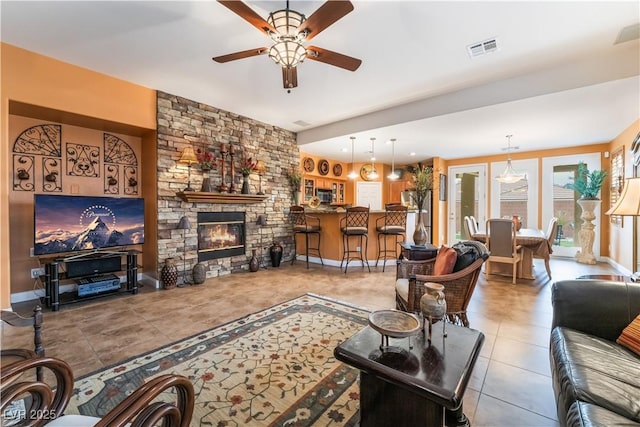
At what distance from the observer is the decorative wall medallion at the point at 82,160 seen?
3801mm

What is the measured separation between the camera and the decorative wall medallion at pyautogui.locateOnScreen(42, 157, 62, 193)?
141 inches

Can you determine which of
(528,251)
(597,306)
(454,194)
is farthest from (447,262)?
(454,194)

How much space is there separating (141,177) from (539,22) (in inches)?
220

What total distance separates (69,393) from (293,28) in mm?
2542

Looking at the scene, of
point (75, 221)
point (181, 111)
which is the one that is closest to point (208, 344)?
point (75, 221)

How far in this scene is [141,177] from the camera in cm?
446

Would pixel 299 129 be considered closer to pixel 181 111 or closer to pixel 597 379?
pixel 181 111

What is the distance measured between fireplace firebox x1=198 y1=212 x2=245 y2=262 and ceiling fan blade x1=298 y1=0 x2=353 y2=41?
3.56 metres

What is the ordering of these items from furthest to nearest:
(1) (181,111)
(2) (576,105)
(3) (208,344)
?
(1) (181,111) → (2) (576,105) → (3) (208,344)

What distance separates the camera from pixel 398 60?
3.17 m

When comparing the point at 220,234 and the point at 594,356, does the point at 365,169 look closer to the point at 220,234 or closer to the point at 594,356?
the point at 220,234

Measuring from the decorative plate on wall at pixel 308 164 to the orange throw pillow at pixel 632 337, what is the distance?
21.4 ft

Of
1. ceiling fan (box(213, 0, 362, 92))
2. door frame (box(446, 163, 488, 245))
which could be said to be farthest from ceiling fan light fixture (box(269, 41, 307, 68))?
door frame (box(446, 163, 488, 245))

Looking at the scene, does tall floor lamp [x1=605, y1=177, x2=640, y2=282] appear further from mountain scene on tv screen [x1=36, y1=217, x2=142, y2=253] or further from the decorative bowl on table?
mountain scene on tv screen [x1=36, y1=217, x2=142, y2=253]
